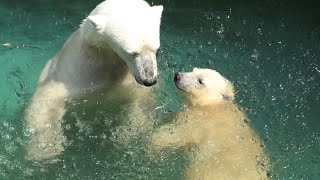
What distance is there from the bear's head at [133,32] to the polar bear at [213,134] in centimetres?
55

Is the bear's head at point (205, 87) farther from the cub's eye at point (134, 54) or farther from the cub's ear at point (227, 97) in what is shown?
the cub's eye at point (134, 54)

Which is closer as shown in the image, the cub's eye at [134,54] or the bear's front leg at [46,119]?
the cub's eye at [134,54]

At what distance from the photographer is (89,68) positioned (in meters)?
4.16

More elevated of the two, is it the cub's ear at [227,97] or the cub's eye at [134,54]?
the cub's eye at [134,54]

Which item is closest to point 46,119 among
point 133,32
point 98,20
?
point 98,20

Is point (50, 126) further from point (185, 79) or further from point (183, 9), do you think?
point (183, 9)

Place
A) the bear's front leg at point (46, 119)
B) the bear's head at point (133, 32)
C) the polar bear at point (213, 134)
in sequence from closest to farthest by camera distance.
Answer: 1. the bear's head at point (133, 32)
2. the polar bear at point (213, 134)
3. the bear's front leg at point (46, 119)

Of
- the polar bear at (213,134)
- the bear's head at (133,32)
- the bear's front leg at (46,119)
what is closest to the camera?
the bear's head at (133,32)

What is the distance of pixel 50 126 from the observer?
4.18 meters

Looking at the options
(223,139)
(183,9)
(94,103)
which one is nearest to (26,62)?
(94,103)

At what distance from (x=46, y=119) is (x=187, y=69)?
1.44m

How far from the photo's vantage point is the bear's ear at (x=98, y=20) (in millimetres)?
3734

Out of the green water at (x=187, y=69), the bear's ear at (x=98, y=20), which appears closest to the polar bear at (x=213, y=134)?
the green water at (x=187, y=69)

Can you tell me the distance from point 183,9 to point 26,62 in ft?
5.17
